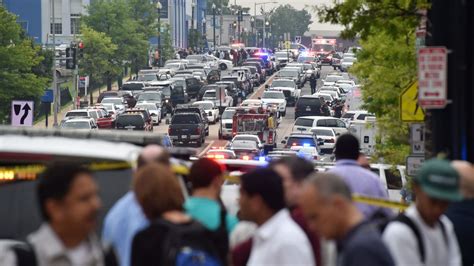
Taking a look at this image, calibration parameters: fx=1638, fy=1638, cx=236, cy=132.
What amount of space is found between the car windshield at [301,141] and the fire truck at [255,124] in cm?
733

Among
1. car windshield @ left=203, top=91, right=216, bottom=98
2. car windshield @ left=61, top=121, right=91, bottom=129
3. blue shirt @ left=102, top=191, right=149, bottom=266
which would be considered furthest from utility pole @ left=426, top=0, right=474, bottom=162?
car windshield @ left=203, top=91, right=216, bottom=98

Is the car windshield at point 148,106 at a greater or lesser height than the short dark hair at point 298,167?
greater

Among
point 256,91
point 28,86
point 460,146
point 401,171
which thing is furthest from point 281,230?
point 256,91

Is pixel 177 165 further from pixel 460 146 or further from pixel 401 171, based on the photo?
pixel 401 171

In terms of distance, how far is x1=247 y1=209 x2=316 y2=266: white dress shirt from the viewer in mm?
9070

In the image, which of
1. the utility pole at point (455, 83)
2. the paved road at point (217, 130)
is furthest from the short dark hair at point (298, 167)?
the paved road at point (217, 130)

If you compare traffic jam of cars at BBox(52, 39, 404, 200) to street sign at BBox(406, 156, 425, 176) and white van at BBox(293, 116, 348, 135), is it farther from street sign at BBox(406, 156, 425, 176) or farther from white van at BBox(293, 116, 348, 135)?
street sign at BBox(406, 156, 425, 176)

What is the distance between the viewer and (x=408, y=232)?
30.5ft

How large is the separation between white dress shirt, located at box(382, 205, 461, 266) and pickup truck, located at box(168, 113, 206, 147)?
56617 mm

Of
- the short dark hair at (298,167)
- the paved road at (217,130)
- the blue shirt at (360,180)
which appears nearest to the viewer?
the short dark hair at (298,167)

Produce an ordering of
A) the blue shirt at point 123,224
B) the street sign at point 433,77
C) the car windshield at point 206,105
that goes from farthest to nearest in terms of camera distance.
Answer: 1. the car windshield at point 206,105
2. the street sign at point 433,77
3. the blue shirt at point 123,224

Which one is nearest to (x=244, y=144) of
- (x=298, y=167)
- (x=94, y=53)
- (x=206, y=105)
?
(x=206, y=105)

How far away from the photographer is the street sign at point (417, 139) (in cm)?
2533

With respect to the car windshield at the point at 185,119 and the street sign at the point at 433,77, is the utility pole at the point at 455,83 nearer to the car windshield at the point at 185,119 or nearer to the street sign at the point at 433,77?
the street sign at the point at 433,77
